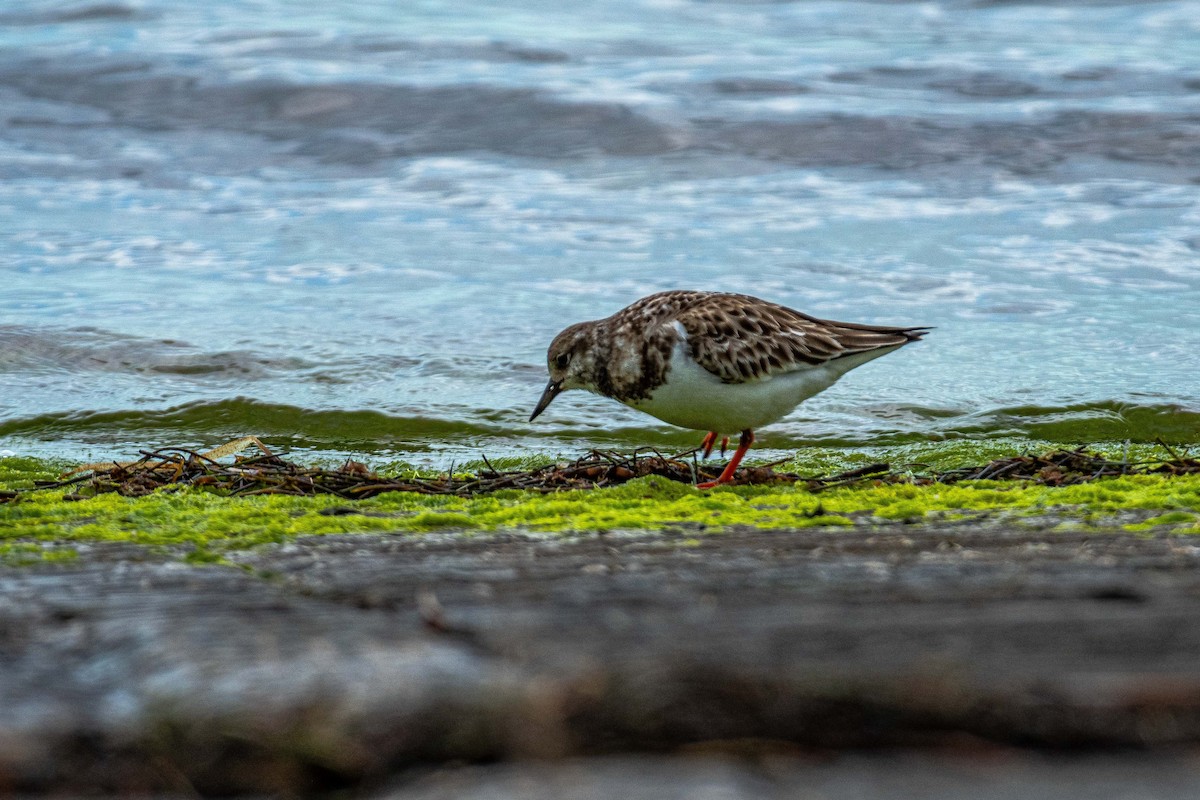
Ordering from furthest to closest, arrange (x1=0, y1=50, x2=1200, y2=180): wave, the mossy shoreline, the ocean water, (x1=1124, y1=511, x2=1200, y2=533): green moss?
1. (x1=0, y1=50, x2=1200, y2=180): wave
2. the ocean water
3. the mossy shoreline
4. (x1=1124, y1=511, x2=1200, y2=533): green moss

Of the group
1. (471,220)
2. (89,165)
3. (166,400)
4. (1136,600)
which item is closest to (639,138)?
(471,220)

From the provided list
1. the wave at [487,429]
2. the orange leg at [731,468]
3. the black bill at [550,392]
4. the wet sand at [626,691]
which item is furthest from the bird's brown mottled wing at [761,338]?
the wet sand at [626,691]

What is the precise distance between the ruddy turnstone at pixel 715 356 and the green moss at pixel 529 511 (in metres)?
1.28

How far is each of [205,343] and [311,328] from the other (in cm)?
82

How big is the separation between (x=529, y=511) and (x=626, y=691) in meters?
2.02

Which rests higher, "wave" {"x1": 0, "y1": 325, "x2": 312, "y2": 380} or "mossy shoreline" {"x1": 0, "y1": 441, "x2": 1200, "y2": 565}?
"mossy shoreline" {"x1": 0, "y1": 441, "x2": 1200, "y2": 565}

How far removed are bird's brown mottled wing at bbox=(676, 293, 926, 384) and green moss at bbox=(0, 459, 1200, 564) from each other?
1.30 metres

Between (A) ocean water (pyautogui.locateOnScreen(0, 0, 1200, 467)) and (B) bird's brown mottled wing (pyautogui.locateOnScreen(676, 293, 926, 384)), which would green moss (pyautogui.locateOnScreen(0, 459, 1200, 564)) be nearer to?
(B) bird's brown mottled wing (pyautogui.locateOnScreen(676, 293, 926, 384))

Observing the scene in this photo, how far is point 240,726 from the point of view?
5.39 ft

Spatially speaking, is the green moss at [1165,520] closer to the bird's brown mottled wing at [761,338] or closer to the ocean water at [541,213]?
the bird's brown mottled wing at [761,338]

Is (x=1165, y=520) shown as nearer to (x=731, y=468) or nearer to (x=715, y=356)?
(x=731, y=468)

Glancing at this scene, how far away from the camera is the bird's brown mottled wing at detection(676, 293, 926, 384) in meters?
5.71

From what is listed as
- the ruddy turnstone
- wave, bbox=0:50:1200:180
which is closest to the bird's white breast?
the ruddy turnstone

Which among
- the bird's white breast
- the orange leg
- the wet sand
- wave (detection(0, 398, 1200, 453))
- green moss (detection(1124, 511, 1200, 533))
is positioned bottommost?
wave (detection(0, 398, 1200, 453))
